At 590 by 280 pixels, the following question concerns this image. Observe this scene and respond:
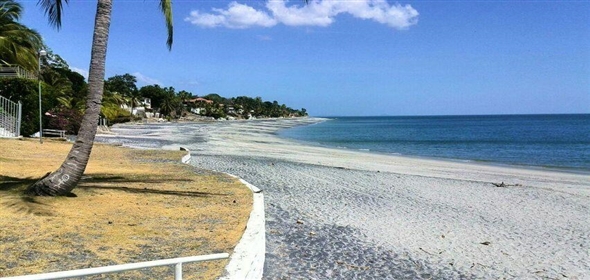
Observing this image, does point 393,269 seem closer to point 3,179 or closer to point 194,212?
point 194,212

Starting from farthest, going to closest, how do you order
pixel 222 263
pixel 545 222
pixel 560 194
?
1. pixel 560 194
2. pixel 545 222
3. pixel 222 263

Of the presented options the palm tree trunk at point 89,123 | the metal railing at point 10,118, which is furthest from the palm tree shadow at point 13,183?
the metal railing at point 10,118

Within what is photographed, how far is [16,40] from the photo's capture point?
1289 inches

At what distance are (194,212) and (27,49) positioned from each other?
106ft

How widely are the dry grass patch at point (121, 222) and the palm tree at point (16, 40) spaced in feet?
80.4

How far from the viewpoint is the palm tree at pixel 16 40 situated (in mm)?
31250

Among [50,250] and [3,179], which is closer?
[50,250]

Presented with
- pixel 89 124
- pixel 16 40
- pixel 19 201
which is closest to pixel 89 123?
pixel 89 124

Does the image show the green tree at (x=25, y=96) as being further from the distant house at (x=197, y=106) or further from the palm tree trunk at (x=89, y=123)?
the distant house at (x=197, y=106)

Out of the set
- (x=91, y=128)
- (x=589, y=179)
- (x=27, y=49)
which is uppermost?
(x=27, y=49)

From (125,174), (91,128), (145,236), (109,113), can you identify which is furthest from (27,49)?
(145,236)

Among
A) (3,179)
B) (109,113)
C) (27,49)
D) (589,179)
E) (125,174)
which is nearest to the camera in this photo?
(3,179)

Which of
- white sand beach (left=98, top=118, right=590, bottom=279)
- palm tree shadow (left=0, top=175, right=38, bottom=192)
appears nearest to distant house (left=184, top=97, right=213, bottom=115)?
white sand beach (left=98, top=118, right=590, bottom=279)

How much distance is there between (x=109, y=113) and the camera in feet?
168
